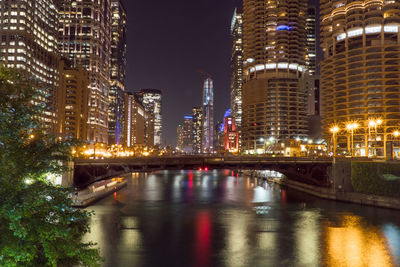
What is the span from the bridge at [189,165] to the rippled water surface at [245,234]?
6.96m

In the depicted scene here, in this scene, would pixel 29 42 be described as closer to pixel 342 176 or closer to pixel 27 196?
pixel 342 176

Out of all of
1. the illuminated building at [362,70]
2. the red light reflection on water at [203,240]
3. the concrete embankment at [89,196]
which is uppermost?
the illuminated building at [362,70]

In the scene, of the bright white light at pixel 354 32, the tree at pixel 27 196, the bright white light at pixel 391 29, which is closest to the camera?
the tree at pixel 27 196

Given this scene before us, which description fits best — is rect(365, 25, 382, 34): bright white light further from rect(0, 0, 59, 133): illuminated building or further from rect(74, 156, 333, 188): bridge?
rect(0, 0, 59, 133): illuminated building

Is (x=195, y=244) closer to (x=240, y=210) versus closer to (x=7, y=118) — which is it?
(x=240, y=210)

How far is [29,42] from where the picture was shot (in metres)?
177

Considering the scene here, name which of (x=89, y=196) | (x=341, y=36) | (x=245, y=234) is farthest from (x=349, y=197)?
(x=341, y=36)

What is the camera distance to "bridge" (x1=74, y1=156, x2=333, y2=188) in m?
67.6

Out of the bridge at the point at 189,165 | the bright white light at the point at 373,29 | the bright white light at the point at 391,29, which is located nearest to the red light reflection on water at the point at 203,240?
the bridge at the point at 189,165

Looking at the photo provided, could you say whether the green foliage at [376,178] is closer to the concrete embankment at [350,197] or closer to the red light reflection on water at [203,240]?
the concrete embankment at [350,197]

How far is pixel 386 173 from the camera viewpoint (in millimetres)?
63438

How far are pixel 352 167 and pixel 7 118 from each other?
71.7 meters

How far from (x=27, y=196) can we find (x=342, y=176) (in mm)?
72329

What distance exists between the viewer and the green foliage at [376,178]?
6172cm
